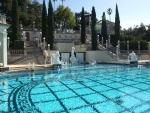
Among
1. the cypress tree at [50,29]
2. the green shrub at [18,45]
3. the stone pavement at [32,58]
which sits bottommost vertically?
the stone pavement at [32,58]

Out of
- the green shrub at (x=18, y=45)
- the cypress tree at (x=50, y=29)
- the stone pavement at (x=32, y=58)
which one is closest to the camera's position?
the stone pavement at (x=32, y=58)

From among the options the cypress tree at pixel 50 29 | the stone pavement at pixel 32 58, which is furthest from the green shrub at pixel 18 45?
the cypress tree at pixel 50 29

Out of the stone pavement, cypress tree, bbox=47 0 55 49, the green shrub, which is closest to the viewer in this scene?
the stone pavement

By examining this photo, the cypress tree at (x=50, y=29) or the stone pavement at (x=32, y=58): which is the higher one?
the cypress tree at (x=50, y=29)

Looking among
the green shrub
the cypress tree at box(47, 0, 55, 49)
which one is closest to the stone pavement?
the green shrub

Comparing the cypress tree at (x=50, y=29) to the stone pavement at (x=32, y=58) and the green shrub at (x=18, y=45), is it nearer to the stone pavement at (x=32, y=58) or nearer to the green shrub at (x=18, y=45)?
the stone pavement at (x=32, y=58)

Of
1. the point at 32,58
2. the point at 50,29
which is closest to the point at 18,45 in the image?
the point at 32,58

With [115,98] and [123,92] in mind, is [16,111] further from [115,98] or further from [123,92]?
[123,92]

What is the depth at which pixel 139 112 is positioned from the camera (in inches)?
233

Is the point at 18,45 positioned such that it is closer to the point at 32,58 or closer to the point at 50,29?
the point at 32,58

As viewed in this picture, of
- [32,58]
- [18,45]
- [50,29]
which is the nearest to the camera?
[32,58]

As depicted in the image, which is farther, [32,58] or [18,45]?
[18,45]

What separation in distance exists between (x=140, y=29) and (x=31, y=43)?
32599mm

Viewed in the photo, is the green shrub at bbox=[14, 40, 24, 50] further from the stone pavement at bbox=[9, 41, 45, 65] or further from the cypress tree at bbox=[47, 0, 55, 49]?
the cypress tree at bbox=[47, 0, 55, 49]
